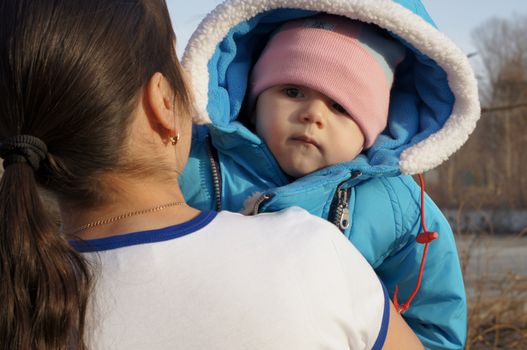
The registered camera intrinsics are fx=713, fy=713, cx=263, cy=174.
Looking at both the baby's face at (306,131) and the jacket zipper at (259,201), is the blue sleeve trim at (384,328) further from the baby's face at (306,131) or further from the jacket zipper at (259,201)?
the baby's face at (306,131)

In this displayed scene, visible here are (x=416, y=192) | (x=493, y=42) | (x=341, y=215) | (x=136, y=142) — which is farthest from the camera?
(x=493, y=42)

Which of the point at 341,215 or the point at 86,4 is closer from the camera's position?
the point at 86,4

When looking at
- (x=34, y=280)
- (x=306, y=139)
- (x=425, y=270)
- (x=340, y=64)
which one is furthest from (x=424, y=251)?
(x=34, y=280)

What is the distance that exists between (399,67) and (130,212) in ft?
4.25

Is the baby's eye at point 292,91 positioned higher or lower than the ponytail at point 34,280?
higher

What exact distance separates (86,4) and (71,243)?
17.3 inches

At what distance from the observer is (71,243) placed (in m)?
1.33

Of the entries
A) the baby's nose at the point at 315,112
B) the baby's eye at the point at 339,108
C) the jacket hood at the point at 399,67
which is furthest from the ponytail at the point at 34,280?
the baby's eye at the point at 339,108

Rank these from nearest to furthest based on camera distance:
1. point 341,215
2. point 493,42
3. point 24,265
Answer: point 24,265 < point 341,215 < point 493,42

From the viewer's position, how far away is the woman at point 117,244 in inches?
48.7

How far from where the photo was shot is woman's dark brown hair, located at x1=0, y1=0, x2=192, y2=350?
1.23m

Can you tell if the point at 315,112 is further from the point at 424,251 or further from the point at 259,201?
the point at 424,251

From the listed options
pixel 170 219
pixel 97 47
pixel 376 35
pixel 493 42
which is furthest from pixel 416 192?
pixel 493 42

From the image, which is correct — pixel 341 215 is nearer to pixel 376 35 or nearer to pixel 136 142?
pixel 376 35
